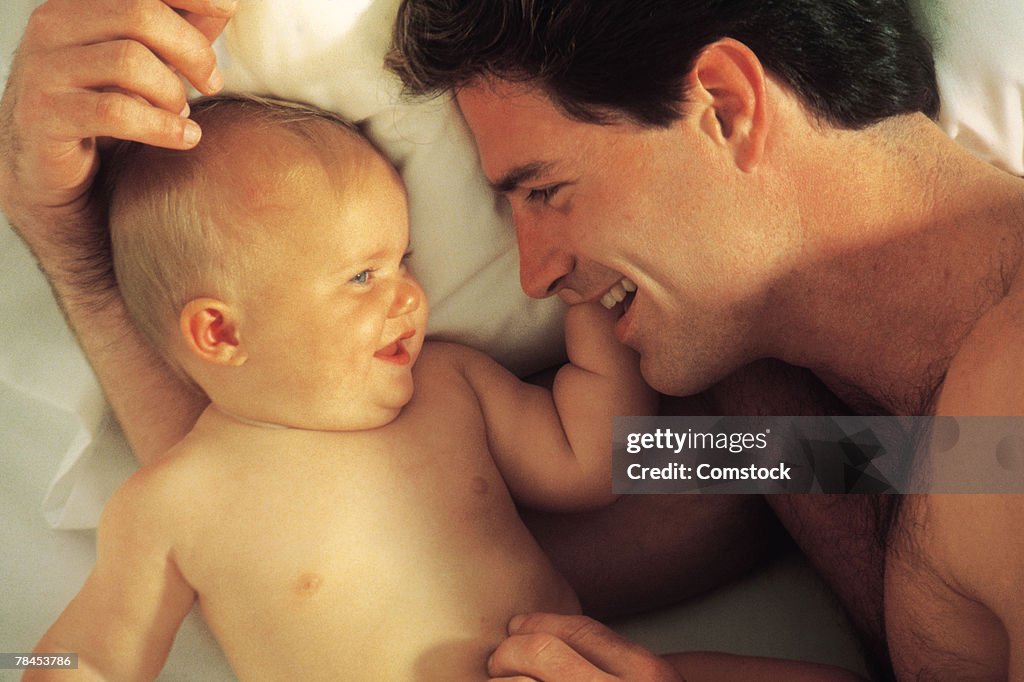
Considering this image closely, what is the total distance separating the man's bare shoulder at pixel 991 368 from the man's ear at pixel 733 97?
18 cm

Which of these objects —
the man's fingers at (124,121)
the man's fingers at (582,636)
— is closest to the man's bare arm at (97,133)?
the man's fingers at (124,121)

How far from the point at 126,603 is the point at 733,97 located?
1.66 feet

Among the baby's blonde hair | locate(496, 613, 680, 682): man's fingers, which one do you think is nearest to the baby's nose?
the baby's blonde hair

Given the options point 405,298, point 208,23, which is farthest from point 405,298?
point 208,23

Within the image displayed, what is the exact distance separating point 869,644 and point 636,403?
0.26m

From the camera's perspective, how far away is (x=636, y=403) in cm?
75

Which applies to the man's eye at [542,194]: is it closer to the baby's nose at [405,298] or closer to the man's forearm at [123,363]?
the baby's nose at [405,298]

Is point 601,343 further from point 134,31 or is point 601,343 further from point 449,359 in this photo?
point 134,31

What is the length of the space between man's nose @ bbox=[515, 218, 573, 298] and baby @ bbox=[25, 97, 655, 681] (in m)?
0.08

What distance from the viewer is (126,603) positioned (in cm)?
65

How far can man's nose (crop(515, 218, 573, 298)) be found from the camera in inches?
27.5

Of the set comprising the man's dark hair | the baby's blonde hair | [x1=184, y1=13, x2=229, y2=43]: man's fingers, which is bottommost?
the baby's blonde hair

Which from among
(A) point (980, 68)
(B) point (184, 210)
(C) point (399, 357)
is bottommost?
(C) point (399, 357)

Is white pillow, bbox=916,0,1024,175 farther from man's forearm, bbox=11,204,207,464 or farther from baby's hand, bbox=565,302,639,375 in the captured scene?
man's forearm, bbox=11,204,207,464
